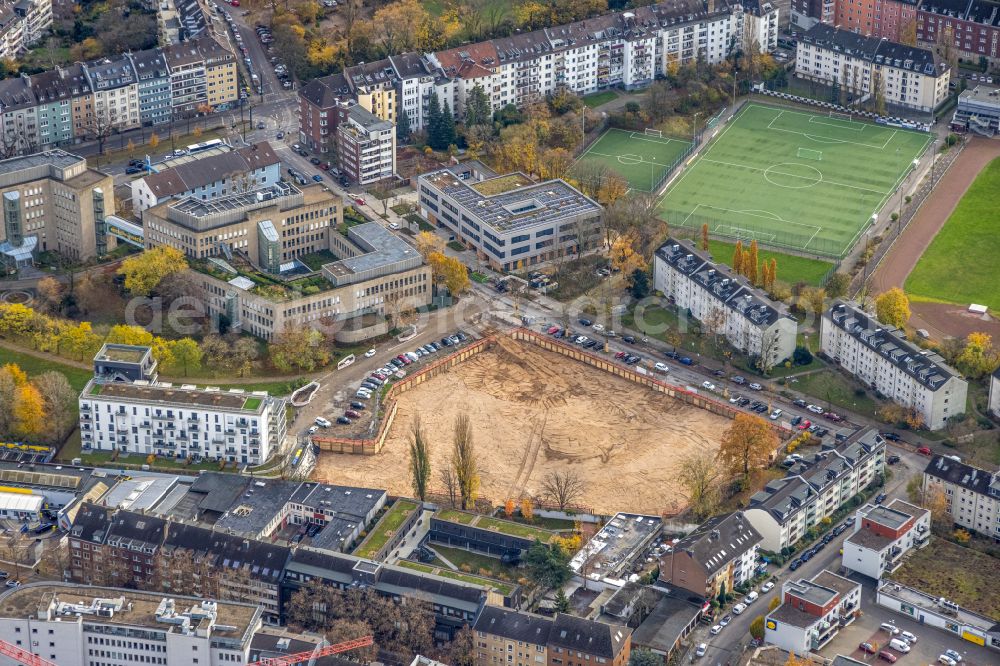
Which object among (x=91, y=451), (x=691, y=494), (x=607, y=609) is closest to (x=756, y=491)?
(x=691, y=494)

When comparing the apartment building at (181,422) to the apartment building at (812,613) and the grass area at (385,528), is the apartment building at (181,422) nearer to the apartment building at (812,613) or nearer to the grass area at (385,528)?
the grass area at (385,528)

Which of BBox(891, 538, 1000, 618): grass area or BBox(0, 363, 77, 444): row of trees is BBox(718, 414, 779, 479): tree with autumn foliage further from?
BBox(0, 363, 77, 444): row of trees

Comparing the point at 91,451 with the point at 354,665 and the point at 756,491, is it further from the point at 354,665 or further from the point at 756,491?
the point at 756,491

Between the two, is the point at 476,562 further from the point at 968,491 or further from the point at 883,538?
Answer: the point at 968,491

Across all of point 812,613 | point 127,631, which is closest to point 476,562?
point 812,613

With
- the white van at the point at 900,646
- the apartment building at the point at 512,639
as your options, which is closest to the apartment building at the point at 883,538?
the white van at the point at 900,646

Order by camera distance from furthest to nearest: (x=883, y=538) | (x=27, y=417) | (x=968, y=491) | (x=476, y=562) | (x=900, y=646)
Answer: (x=27, y=417)
(x=968, y=491)
(x=476, y=562)
(x=883, y=538)
(x=900, y=646)
